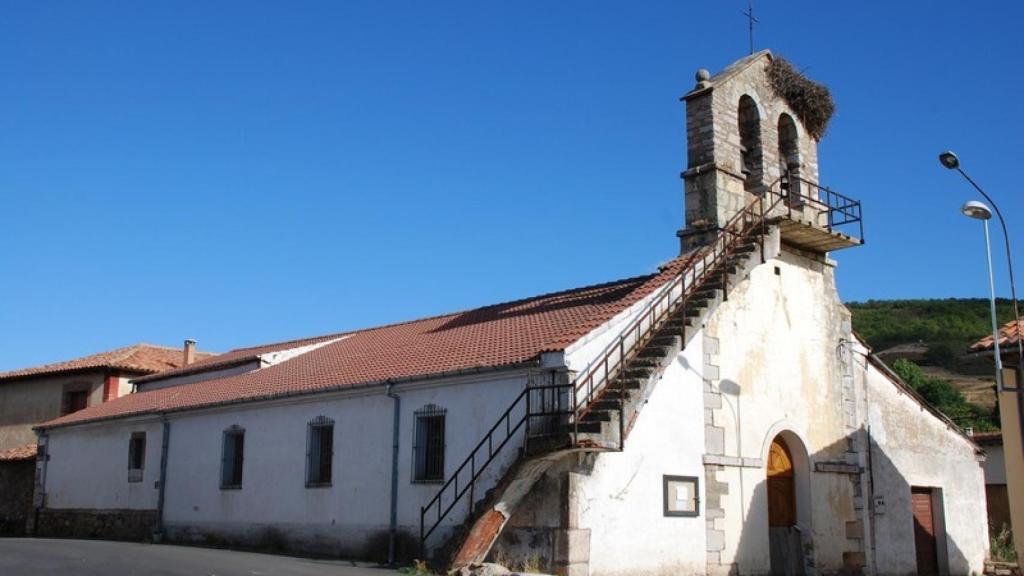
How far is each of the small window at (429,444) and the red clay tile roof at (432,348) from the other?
73 centimetres

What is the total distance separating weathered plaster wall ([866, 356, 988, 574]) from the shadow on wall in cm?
3

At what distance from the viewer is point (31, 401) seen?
3572 cm

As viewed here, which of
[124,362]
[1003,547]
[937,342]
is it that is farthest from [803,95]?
[937,342]

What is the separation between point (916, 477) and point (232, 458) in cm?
1522

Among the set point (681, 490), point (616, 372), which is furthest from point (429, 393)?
point (681, 490)

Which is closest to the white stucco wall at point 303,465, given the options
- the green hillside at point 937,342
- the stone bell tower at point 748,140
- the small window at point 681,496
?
the small window at point 681,496

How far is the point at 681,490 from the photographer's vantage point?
1597 cm

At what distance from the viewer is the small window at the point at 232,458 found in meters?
22.4

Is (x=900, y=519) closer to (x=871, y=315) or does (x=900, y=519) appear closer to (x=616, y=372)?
(x=616, y=372)

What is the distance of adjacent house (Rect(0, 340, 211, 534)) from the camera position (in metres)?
31.7

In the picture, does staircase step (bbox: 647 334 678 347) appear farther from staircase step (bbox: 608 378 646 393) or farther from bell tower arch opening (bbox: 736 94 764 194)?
bell tower arch opening (bbox: 736 94 764 194)

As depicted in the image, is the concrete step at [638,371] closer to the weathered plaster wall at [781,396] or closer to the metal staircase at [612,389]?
the metal staircase at [612,389]

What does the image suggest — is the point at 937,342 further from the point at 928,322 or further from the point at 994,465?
the point at 994,465

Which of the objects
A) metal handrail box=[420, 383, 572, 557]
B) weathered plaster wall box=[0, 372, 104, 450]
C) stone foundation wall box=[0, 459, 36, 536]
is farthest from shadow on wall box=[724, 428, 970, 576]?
weathered plaster wall box=[0, 372, 104, 450]
